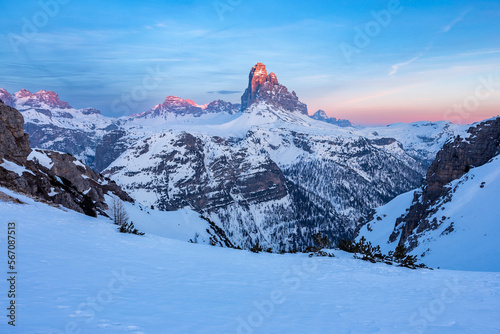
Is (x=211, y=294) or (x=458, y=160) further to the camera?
(x=458, y=160)

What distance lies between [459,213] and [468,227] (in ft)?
20.3

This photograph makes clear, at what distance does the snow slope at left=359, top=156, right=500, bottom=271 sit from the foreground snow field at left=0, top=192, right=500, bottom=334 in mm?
23680

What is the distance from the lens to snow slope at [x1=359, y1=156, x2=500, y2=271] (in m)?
32.8

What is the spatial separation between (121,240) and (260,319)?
1317 centimetres

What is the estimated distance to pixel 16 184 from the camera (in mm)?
25906

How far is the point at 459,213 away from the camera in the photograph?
4622 centimetres

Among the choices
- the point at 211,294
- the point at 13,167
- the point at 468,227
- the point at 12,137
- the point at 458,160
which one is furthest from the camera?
the point at 458,160

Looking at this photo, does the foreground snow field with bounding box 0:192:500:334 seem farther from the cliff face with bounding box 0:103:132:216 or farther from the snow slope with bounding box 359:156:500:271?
the snow slope with bounding box 359:156:500:271

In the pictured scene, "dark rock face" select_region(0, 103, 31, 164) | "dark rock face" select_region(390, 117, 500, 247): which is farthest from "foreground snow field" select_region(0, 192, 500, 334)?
"dark rock face" select_region(390, 117, 500, 247)

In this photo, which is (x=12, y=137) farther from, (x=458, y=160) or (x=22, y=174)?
(x=458, y=160)

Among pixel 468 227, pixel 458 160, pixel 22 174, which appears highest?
pixel 458 160

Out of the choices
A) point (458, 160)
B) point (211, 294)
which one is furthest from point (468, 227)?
point (211, 294)

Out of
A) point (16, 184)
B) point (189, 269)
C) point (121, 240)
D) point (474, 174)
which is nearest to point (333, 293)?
point (189, 269)

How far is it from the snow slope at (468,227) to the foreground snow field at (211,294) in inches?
932
